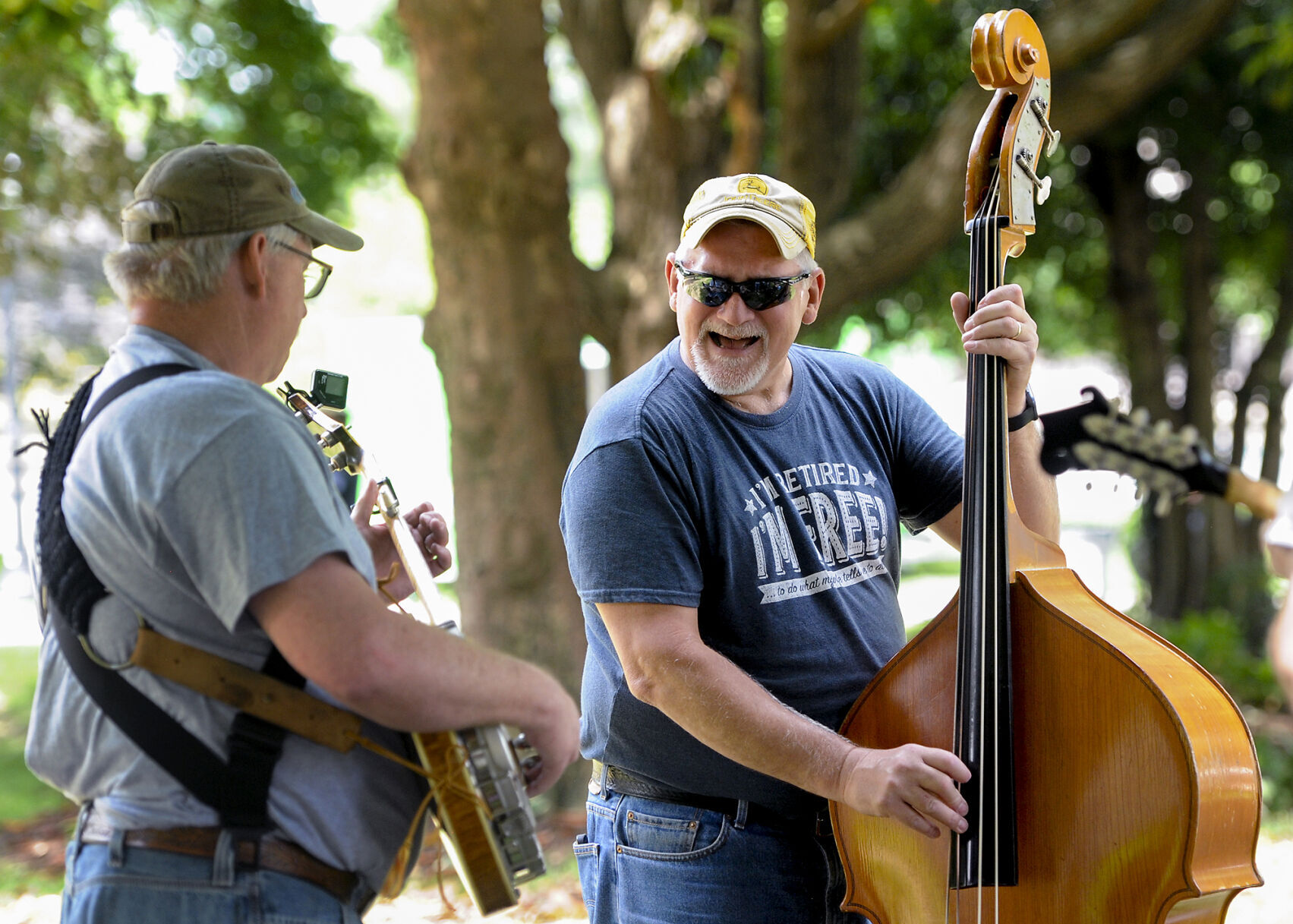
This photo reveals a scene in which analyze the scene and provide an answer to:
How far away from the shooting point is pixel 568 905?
5234 mm

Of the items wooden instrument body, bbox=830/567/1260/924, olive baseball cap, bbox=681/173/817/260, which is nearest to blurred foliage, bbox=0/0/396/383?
olive baseball cap, bbox=681/173/817/260

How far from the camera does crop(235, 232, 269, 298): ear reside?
5.88 ft

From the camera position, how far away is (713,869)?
2240 mm

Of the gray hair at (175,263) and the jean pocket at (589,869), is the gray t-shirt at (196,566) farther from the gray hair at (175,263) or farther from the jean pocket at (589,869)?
the jean pocket at (589,869)

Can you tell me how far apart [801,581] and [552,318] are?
3994 millimetres

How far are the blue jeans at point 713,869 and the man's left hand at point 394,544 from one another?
0.58 meters

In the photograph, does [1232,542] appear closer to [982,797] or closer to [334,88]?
[334,88]

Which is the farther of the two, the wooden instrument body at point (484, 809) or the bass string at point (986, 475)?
the bass string at point (986, 475)

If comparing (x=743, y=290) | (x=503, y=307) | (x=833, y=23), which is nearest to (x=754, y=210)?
(x=743, y=290)

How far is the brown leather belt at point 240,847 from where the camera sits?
65.1 inches

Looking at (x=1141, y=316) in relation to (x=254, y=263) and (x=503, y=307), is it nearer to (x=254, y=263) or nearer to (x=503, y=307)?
(x=503, y=307)

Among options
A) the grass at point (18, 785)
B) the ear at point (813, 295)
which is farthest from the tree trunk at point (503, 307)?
the ear at point (813, 295)

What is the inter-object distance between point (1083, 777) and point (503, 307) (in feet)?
14.4

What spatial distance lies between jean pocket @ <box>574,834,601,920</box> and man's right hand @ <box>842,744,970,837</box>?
64 centimetres
